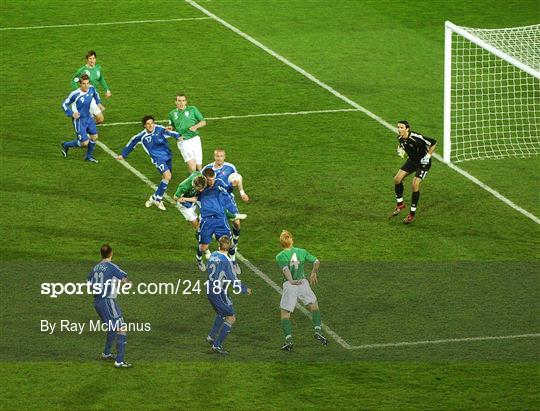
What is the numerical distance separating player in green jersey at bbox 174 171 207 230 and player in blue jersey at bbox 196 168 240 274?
132 millimetres

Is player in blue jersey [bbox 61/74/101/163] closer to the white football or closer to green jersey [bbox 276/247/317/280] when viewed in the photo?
the white football

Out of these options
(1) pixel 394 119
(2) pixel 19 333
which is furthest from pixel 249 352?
(1) pixel 394 119

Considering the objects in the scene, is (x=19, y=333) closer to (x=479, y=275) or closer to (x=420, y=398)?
(x=420, y=398)

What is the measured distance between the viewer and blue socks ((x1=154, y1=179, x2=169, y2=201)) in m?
25.9

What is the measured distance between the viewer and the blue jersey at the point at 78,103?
93.7 feet

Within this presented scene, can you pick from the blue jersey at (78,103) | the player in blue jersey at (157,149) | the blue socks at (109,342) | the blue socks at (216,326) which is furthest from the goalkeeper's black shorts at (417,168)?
the blue socks at (109,342)

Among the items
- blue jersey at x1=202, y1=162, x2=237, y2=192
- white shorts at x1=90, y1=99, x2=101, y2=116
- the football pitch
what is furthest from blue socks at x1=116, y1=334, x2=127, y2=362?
white shorts at x1=90, y1=99, x2=101, y2=116

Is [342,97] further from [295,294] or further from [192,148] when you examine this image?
[295,294]

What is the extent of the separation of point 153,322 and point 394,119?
39.6 feet

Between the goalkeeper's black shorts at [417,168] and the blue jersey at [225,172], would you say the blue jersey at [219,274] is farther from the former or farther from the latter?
the goalkeeper's black shorts at [417,168]

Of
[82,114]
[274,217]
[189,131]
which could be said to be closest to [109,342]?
[274,217]

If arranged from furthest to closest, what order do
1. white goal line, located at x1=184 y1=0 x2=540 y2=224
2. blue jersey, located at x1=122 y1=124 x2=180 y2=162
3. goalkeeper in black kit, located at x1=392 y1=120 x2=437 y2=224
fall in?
white goal line, located at x1=184 y1=0 x2=540 y2=224, blue jersey, located at x1=122 y1=124 x2=180 y2=162, goalkeeper in black kit, located at x1=392 y1=120 x2=437 y2=224

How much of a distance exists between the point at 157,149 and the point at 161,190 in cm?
82

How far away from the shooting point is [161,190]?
2602 centimetres
